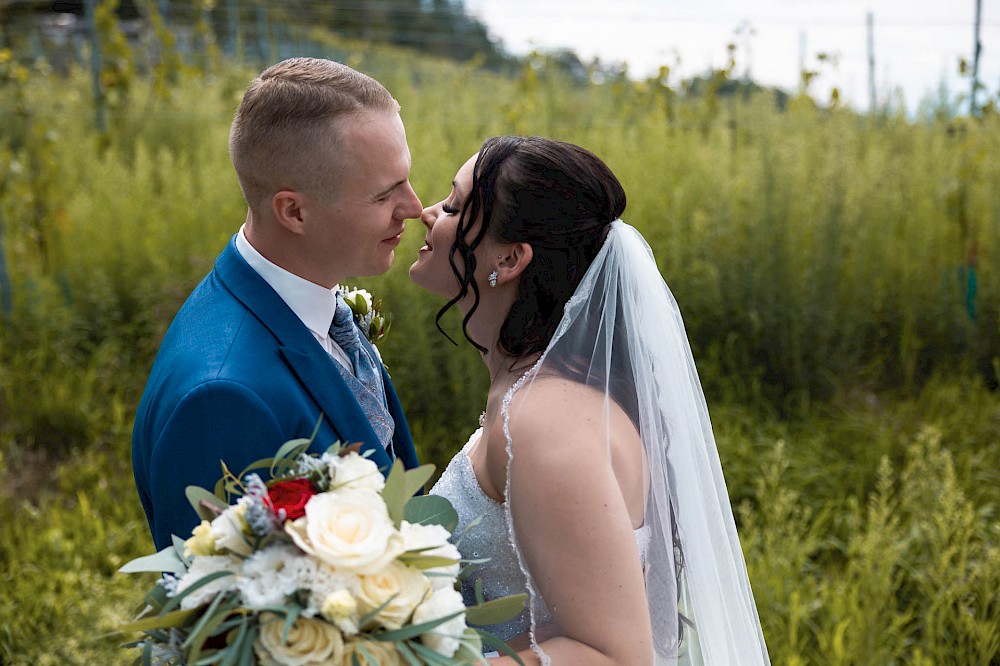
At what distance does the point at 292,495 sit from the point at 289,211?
0.84 metres

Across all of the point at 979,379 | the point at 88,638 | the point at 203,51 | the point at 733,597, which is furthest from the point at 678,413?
the point at 203,51

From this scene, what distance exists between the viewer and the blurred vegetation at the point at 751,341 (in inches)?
149

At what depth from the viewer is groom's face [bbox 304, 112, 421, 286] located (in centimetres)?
209

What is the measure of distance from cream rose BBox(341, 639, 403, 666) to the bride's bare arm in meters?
0.47

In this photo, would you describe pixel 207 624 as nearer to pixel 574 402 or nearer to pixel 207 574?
pixel 207 574

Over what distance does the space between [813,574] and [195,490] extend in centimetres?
330

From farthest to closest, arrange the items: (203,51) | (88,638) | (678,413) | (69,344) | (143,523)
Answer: (203,51) → (69,344) → (143,523) → (88,638) → (678,413)

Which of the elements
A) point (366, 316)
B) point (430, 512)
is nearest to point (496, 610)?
point (430, 512)

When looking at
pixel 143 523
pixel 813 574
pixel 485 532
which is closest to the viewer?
pixel 485 532

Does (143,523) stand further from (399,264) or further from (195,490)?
(195,490)

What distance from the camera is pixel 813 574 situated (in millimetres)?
4125

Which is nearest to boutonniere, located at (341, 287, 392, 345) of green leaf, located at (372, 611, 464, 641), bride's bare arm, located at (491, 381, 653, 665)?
bride's bare arm, located at (491, 381, 653, 665)

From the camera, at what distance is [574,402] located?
6.59 ft

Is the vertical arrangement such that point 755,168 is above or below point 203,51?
below
